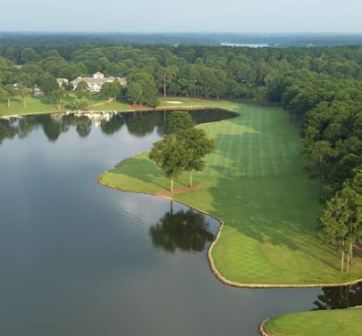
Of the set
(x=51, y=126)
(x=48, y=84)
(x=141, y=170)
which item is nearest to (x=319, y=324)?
(x=141, y=170)

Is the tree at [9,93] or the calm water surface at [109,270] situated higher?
the tree at [9,93]

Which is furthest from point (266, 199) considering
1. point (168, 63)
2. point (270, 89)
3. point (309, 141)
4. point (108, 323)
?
point (168, 63)

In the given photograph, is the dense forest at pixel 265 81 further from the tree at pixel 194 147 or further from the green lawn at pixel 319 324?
the green lawn at pixel 319 324

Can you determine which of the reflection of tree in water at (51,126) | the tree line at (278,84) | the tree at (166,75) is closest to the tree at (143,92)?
the tree line at (278,84)

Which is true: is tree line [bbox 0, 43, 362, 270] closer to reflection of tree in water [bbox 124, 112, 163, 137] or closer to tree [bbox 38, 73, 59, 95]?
tree [bbox 38, 73, 59, 95]

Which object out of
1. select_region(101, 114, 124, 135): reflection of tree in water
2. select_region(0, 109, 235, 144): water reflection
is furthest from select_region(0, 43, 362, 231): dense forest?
select_region(101, 114, 124, 135): reflection of tree in water

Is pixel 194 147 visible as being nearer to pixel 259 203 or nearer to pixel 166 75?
pixel 259 203

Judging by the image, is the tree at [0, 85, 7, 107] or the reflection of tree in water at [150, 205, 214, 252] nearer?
the reflection of tree in water at [150, 205, 214, 252]
